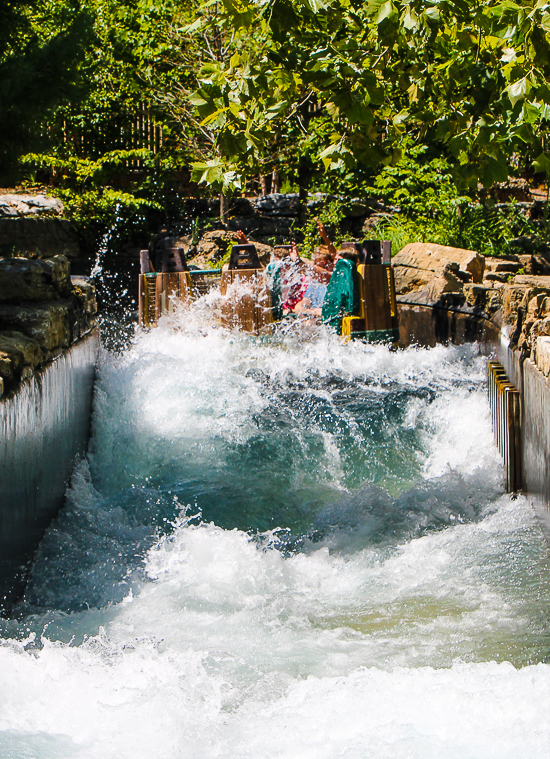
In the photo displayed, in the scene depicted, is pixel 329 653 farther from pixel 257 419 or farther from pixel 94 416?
pixel 94 416

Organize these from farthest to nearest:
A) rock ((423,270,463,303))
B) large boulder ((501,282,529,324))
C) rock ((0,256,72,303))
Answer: rock ((423,270,463,303)) < large boulder ((501,282,529,324)) < rock ((0,256,72,303))

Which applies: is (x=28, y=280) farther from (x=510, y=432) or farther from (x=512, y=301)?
(x=512, y=301)

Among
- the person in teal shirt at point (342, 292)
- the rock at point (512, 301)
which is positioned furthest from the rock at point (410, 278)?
the rock at point (512, 301)

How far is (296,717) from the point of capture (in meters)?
2.43

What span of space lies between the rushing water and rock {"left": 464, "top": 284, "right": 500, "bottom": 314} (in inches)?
32.4

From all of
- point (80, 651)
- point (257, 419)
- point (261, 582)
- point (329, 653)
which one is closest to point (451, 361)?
point (257, 419)

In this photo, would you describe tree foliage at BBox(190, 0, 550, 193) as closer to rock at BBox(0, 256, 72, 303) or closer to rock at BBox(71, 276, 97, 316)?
rock at BBox(0, 256, 72, 303)

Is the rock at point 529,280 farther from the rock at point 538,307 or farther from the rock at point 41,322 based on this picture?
the rock at point 41,322

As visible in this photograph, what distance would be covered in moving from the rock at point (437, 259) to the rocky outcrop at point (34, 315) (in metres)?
5.64

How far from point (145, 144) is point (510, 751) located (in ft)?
53.3

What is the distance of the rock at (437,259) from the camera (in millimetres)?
9820

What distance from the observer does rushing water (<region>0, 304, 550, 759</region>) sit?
7.76ft

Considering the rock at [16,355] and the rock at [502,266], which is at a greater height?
the rock at [502,266]

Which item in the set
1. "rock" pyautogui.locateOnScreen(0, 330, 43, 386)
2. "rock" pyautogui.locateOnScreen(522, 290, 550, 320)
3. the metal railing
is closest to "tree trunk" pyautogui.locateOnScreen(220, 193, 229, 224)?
the metal railing
